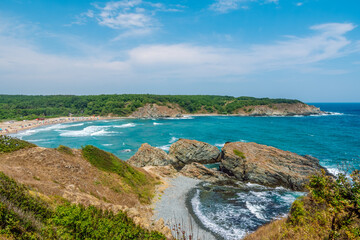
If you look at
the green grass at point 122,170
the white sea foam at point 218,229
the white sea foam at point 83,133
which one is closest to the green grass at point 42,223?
the white sea foam at point 218,229

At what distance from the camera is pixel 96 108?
511ft

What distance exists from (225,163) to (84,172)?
2521cm

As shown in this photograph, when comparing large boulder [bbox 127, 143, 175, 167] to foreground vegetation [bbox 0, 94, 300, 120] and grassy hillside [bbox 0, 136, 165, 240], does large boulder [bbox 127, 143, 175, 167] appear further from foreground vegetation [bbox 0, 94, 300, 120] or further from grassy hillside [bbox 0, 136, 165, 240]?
foreground vegetation [bbox 0, 94, 300, 120]

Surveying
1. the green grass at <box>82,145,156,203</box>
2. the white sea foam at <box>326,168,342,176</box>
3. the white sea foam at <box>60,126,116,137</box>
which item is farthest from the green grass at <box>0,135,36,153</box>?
the white sea foam at <box>60,126,116,137</box>

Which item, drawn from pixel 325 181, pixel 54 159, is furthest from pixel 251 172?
pixel 54 159

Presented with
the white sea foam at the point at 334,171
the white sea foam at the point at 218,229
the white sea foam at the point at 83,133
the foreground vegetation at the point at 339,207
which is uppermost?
the foreground vegetation at the point at 339,207

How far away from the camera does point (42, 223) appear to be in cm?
1027

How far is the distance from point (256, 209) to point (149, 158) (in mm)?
23175

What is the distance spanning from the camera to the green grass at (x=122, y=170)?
26.8m

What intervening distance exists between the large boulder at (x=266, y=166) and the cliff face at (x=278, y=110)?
12895cm

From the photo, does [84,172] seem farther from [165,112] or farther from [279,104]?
[279,104]

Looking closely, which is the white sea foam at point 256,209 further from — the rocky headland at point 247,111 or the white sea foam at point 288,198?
the rocky headland at point 247,111

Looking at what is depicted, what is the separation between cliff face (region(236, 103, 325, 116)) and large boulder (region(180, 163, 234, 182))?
136 metres

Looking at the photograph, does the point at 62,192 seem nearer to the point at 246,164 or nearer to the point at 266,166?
the point at 246,164
